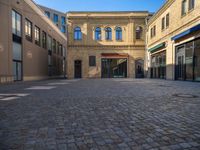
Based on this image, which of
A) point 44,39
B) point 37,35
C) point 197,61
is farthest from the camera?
point 44,39

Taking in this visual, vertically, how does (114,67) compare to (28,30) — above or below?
below

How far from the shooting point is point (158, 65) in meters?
24.9

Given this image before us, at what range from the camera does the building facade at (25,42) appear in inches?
674

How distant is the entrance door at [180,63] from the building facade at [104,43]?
1046 centimetres

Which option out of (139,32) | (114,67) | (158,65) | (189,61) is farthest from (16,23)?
(139,32)

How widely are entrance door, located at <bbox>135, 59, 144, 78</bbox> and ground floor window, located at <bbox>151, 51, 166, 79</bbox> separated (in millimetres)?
2528

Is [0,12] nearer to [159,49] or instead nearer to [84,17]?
[84,17]

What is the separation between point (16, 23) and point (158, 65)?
18465mm

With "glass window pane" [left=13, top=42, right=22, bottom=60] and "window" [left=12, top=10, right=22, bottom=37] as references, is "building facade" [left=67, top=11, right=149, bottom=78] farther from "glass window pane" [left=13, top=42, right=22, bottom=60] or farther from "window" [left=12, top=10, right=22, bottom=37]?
"window" [left=12, top=10, right=22, bottom=37]

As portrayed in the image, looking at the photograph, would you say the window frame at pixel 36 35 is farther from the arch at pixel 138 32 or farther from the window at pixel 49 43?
the arch at pixel 138 32

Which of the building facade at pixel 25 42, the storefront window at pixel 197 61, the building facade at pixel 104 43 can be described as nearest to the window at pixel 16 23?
the building facade at pixel 25 42

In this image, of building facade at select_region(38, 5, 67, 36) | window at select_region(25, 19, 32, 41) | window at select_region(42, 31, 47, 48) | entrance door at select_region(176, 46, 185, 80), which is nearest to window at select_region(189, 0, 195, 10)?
entrance door at select_region(176, 46, 185, 80)

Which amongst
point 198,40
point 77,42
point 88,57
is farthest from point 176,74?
point 77,42

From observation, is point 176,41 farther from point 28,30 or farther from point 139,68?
point 28,30
